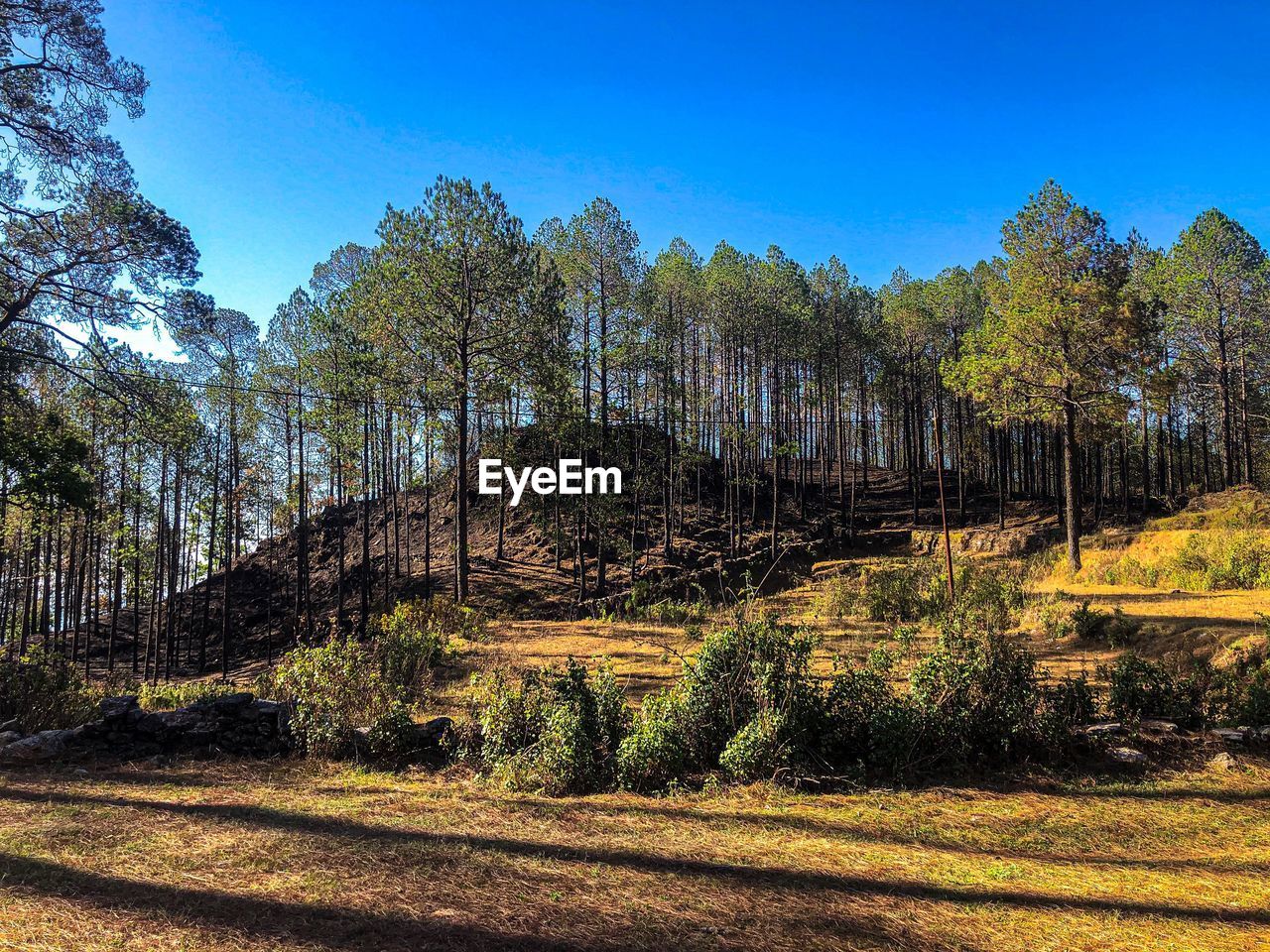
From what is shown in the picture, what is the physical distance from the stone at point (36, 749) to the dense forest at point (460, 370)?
6.32 metres

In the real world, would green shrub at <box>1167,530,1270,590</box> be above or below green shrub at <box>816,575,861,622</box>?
above

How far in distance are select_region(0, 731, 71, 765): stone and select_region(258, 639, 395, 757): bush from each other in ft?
8.22

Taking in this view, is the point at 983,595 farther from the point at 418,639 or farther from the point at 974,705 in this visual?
the point at 418,639

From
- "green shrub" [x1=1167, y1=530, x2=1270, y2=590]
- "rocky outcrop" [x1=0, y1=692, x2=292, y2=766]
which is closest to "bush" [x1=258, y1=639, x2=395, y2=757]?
"rocky outcrop" [x1=0, y1=692, x2=292, y2=766]

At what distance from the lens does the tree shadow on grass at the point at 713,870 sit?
13.0 feet

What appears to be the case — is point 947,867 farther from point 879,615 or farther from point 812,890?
point 879,615

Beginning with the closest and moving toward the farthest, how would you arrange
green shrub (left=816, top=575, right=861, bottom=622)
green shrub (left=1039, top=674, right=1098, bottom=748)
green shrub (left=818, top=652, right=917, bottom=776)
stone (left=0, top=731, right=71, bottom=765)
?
green shrub (left=818, top=652, right=917, bottom=776) < green shrub (left=1039, top=674, right=1098, bottom=748) < stone (left=0, top=731, right=71, bottom=765) < green shrub (left=816, top=575, right=861, bottom=622)

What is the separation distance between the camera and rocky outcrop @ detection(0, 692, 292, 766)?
809cm

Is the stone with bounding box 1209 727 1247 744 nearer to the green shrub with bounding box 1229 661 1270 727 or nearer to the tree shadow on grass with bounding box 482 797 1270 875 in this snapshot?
the green shrub with bounding box 1229 661 1270 727

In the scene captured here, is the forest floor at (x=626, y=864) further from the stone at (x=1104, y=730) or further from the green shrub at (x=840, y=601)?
the green shrub at (x=840, y=601)

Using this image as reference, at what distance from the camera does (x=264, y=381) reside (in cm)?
2578

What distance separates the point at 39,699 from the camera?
9.24m

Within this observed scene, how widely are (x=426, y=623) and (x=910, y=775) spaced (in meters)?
14.2

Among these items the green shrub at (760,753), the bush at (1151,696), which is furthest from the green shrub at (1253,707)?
the green shrub at (760,753)
